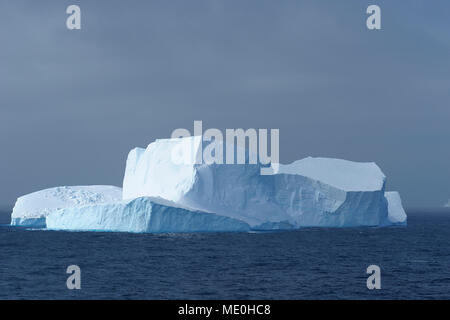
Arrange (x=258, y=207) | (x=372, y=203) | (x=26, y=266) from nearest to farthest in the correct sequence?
1. (x=26, y=266)
2. (x=258, y=207)
3. (x=372, y=203)

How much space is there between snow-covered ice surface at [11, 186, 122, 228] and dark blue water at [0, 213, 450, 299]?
15866 mm

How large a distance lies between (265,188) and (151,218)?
10.3 metres

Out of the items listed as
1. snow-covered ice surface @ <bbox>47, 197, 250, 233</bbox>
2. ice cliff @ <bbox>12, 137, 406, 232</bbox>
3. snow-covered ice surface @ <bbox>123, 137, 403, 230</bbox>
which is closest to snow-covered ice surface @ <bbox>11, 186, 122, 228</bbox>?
ice cliff @ <bbox>12, 137, 406, 232</bbox>

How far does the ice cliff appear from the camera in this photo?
41438 millimetres

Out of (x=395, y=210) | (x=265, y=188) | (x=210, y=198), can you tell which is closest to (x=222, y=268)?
(x=210, y=198)

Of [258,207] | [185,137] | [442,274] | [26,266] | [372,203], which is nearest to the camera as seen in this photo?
[442,274]

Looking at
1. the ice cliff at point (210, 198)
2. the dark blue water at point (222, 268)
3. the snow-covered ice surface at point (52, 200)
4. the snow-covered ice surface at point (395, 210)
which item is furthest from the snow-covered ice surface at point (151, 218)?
the snow-covered ice surface at point (395, 210)

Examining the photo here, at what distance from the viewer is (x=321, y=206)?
5053 centimetres

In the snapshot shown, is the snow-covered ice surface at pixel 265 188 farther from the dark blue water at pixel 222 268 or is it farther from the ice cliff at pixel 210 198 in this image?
the dark blue water at pixel 222 268

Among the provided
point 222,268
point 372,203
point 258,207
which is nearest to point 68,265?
point 222,268

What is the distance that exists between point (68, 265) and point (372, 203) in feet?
109

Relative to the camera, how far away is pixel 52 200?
55.2 m
